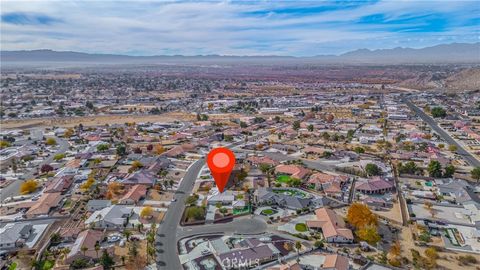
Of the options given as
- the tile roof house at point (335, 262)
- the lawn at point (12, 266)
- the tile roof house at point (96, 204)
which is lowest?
the lawn at point (12, 266)

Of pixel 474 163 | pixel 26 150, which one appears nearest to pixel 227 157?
pixel 474 163


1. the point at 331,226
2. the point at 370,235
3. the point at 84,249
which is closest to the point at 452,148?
the point at 370,235

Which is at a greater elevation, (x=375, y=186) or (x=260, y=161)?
(x=375, y=186)

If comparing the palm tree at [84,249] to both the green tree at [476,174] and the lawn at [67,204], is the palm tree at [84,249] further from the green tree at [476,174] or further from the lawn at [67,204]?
the green tree at [476,174]

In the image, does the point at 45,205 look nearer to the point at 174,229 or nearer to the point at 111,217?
the point at 111,217

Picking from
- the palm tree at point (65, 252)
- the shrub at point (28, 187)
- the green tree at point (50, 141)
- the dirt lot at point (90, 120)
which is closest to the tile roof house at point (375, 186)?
the palm tree at point (65, 252)

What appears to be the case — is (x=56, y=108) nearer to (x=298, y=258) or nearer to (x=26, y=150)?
(x=26, y=150)

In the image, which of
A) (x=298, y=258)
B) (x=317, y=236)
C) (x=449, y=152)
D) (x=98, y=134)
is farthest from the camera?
(x=98, y=134)
